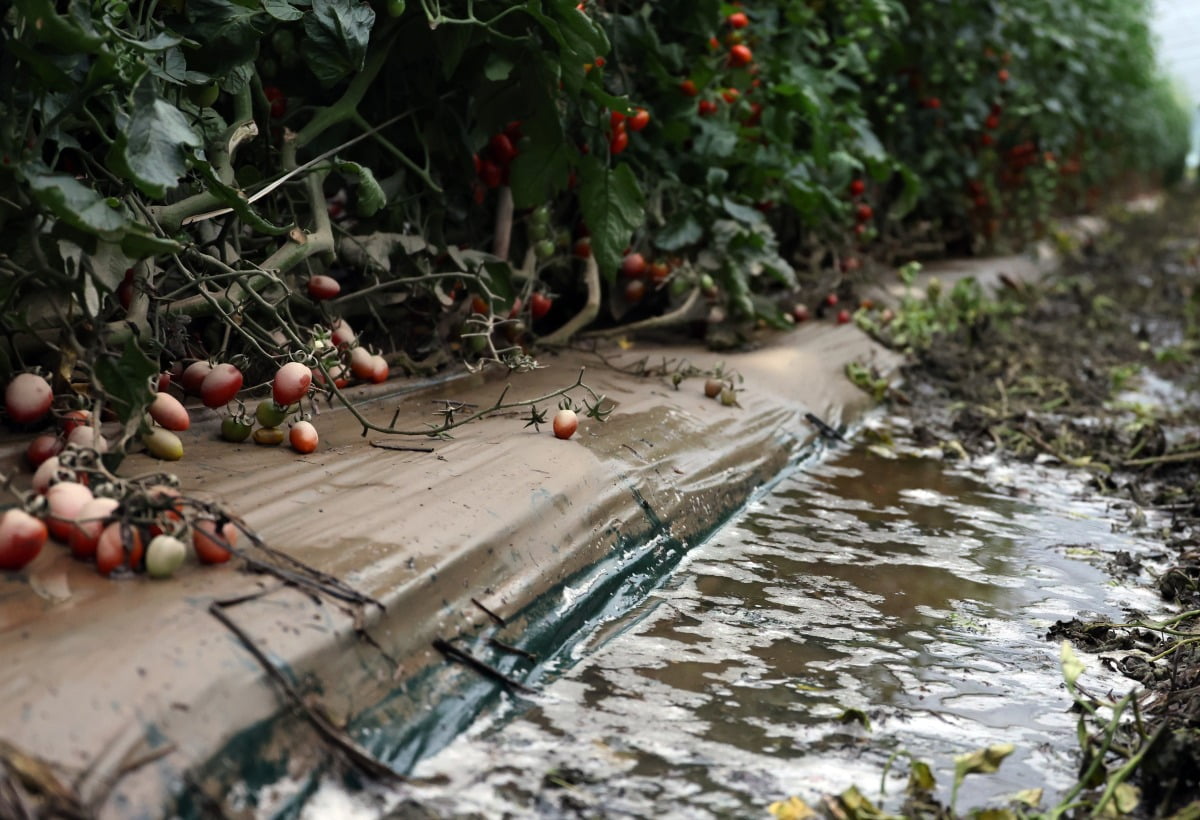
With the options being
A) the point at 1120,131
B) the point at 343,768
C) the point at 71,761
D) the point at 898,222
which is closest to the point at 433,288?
the point at 343,768

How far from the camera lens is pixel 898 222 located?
6.35 m

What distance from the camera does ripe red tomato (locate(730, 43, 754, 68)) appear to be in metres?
3.86

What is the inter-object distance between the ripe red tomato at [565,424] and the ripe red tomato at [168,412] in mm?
749

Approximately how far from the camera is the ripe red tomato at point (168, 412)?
2061mm

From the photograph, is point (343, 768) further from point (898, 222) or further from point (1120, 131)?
point (1120, 131)

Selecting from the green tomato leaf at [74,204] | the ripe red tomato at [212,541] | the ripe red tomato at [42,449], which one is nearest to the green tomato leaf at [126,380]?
the ripe red tomato at [42,449]

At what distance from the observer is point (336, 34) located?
96.8 inches

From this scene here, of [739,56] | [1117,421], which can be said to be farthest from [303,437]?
[1117,421]

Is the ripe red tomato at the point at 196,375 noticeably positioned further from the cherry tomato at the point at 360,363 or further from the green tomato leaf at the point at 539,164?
the green tomato leaf at the point at 539,164

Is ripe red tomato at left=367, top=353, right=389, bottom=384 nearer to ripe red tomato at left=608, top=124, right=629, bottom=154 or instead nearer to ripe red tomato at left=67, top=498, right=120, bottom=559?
ripe red tomato at left=608, top=124, right=629, bottom=154

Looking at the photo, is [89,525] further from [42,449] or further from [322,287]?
[322,287]

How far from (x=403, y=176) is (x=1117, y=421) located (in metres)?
2.68

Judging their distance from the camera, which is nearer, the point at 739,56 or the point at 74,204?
the point at 74,204

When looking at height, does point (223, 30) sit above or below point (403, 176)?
above
